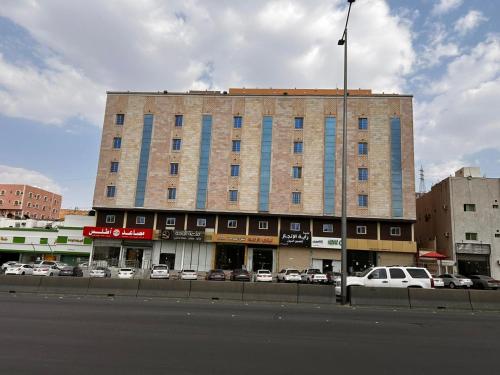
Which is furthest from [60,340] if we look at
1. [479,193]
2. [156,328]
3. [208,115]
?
[479,193]

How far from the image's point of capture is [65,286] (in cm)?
2014

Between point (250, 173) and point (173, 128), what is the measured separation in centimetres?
1166

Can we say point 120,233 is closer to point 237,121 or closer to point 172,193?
point 172,193

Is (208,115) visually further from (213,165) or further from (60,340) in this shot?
(60,340)

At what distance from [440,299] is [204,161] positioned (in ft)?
116

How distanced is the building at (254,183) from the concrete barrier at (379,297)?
2780 cm

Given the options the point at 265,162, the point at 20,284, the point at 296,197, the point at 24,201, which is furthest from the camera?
the point at 24,201

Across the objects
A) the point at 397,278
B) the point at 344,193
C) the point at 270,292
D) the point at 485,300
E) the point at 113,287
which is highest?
the point at 344,193

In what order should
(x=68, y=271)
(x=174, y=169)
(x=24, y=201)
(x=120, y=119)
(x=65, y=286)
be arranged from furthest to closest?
(x=24, y=201)
(x=120, y=119)
(x=174, y=169)
(x=68, y=271)
(x=65, y=286)

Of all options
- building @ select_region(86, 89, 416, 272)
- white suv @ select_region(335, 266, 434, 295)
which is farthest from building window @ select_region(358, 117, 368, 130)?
white suv @ select_region(335, 266, 434, 295)

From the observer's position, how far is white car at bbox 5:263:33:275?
1384 inches

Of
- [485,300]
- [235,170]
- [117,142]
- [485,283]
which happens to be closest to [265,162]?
[235,170]

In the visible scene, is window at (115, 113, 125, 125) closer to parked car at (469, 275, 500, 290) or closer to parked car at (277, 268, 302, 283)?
parked car at (277, 268, 302, 283)

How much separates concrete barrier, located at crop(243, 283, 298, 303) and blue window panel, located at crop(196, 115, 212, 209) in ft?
95.3
